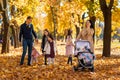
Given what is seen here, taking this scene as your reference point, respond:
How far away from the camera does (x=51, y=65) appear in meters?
17.1

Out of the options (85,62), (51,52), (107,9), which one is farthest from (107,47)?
(85,62)

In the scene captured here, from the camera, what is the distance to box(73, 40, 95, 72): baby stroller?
14.8m

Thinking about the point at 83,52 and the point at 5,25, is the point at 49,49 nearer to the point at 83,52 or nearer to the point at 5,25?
the point at 83,52

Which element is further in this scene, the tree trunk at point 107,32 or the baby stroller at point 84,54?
the tree trunk at point 107,32

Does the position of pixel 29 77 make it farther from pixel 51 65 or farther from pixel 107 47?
pixel 107 47

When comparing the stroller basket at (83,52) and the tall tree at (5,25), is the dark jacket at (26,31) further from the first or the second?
the tall tree at (5,25)

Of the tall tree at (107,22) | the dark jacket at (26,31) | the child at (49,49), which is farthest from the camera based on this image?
the tall tree at (107,22)

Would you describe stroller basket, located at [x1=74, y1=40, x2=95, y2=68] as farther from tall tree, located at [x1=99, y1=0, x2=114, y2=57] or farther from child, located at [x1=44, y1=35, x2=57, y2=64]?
tall tree, located at [x1=99, y1=0, x2=114, y2=57]

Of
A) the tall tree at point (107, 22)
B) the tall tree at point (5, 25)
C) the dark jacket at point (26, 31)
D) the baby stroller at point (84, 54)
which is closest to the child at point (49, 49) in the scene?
the dark jacket at point (26, 31)

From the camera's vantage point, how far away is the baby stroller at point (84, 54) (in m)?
14.8

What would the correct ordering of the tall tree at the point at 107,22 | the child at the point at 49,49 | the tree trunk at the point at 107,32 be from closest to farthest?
the child at the point at 49,49
the tall tree at the point at 107,22
the tree trunk at the point at 107,32

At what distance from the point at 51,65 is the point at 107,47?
350 inches

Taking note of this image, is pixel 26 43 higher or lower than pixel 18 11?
lower

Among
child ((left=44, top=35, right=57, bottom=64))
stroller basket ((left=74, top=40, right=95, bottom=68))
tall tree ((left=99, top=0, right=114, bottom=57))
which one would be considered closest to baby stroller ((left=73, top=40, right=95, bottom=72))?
stroller basket ((left=74, top=40, right=95, bottom=68))
